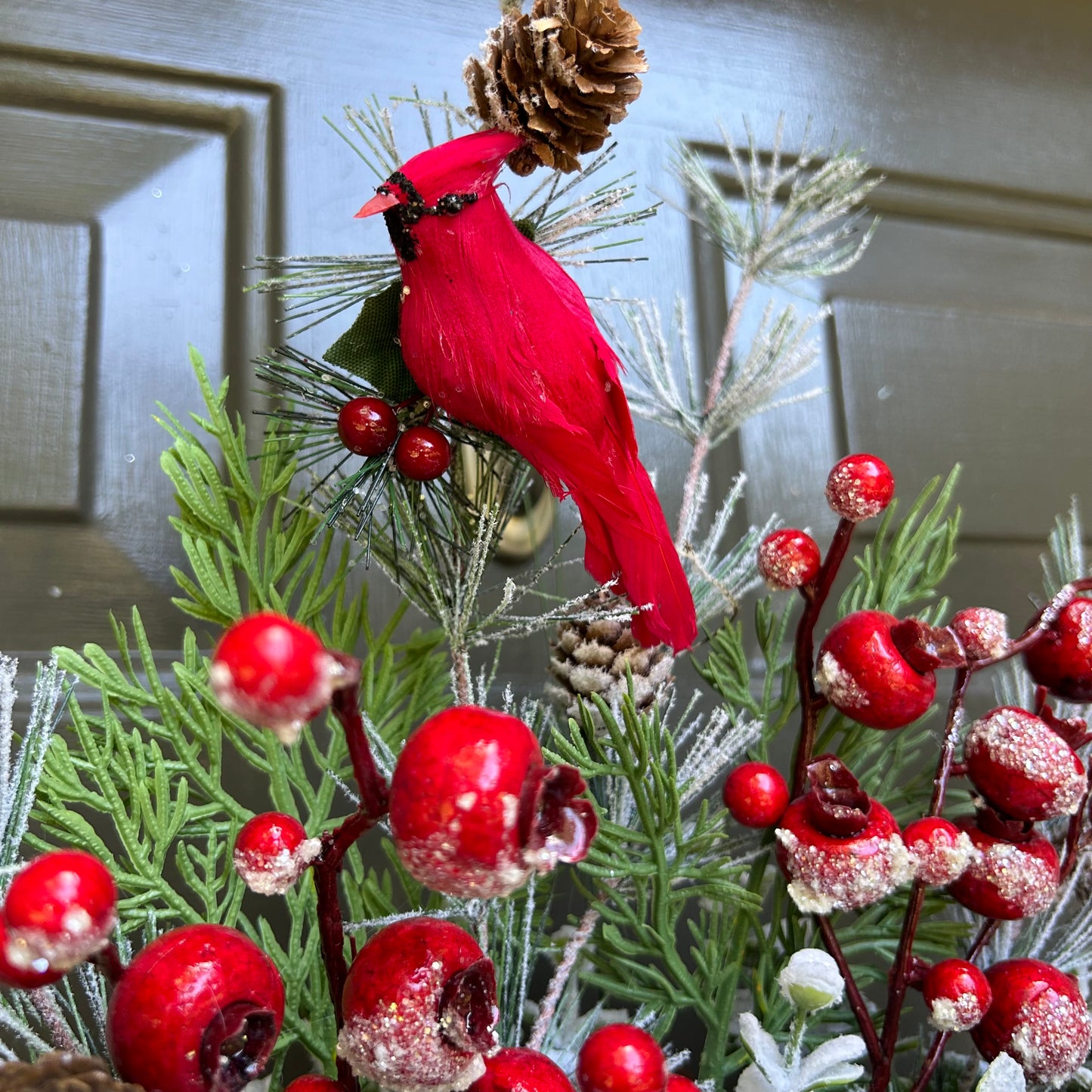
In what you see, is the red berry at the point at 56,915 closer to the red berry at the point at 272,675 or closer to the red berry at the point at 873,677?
the red berry at the point at 272,675

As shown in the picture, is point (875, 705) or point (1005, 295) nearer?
point (875, 705)

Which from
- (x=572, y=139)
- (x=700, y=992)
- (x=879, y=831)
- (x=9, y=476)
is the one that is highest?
(x=572, y=139)

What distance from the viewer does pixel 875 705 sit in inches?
13.3

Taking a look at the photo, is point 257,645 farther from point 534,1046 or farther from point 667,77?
A: point 667,77

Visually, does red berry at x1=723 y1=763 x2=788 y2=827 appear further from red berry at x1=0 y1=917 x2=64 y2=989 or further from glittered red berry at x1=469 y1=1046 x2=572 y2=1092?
red berry at x1=0 y1=917 x2=64 y2=989

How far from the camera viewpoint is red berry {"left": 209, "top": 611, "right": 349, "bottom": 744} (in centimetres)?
17

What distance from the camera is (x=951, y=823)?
0.35m

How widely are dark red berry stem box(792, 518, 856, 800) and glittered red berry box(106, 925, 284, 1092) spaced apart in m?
0.23

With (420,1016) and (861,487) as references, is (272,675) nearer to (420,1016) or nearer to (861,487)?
(420,1016)

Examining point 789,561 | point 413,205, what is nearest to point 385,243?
point 413,205

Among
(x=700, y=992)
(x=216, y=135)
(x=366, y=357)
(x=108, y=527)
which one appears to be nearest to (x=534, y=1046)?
(x=700, y=992)

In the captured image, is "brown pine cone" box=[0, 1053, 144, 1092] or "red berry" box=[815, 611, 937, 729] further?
"red berry" box=[815, 611, 937, 729]

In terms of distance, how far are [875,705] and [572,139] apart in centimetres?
25

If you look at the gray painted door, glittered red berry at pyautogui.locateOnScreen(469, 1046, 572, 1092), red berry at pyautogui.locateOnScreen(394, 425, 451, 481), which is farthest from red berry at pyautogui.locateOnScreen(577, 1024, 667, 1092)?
the gray painted door
